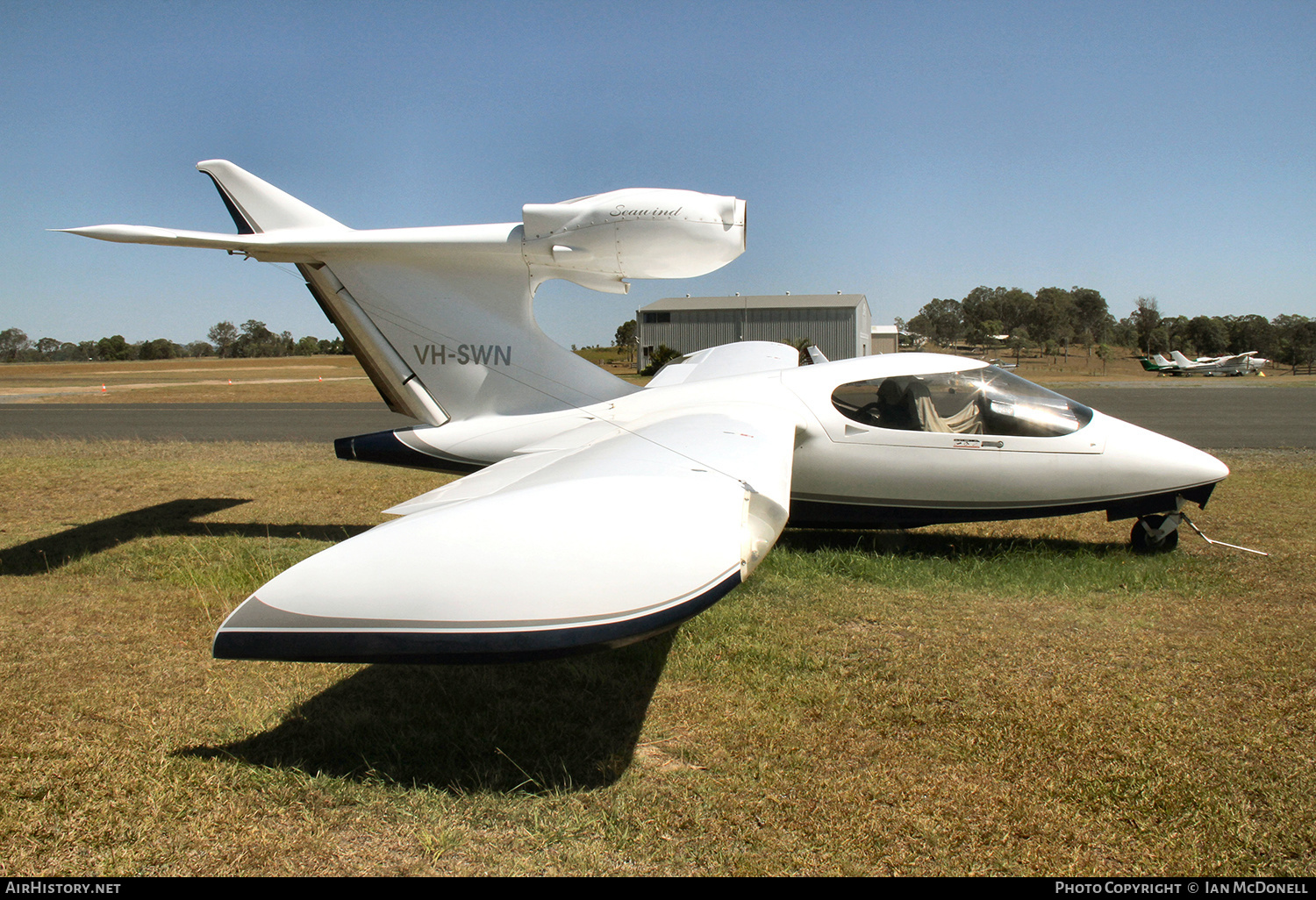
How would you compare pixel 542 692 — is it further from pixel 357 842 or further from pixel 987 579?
pixel 987 579

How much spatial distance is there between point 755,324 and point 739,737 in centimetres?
4327

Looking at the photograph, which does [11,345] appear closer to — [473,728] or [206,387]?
[206,387]

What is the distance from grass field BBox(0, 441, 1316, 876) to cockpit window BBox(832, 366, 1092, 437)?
4.17ft

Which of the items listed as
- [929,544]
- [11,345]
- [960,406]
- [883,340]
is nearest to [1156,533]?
[929,544]

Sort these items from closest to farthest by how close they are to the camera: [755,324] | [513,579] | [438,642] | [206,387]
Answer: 1. [438,642]
2. [513,579]
3. [206,387]
4. [755,324]

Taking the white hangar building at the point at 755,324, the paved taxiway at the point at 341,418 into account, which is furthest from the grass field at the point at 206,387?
the white hangar building at the point at 755,324

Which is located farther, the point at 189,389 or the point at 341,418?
the point at 189,389

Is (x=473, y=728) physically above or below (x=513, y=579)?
below

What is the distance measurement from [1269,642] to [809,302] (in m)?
43.6

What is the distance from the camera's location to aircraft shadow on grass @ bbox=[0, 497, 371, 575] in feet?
23.9

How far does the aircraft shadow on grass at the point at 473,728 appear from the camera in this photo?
3588mm

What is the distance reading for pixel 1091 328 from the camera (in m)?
104

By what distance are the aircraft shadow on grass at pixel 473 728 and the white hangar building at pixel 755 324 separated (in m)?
39.9
